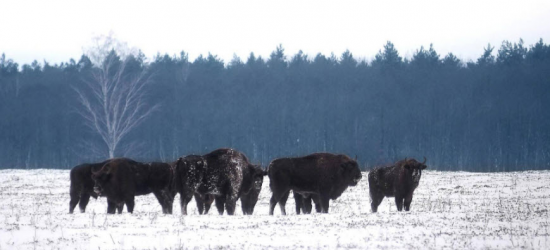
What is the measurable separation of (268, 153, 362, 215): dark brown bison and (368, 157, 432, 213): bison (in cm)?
115

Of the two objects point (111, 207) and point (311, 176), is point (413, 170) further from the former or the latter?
point (111, 207)

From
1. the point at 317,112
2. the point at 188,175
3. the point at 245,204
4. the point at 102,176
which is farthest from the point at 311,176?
the point at 317,112

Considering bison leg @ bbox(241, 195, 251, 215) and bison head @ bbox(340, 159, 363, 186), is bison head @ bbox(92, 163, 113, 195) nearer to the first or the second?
bison leg @ bbox(241, 195, 251, 215)

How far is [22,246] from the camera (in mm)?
11961

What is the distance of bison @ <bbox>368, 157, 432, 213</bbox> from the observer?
781 inches

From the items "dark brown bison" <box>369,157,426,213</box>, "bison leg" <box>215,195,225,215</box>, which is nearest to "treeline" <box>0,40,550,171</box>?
"dark brown bison" <box>369,157,426,213</box>

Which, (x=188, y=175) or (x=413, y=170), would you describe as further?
(x=413, y=170)

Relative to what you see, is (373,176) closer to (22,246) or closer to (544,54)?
(22,246)

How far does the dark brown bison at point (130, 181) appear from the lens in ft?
61.9

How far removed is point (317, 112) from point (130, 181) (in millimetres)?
68096

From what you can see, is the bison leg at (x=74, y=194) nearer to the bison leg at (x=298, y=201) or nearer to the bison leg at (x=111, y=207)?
the bison leg at (x=111, y=207)

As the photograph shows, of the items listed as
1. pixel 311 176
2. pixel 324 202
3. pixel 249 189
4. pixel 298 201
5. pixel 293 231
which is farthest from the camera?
pixel 298 201

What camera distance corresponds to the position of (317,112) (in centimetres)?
8644

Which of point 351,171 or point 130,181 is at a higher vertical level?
point 351,171
